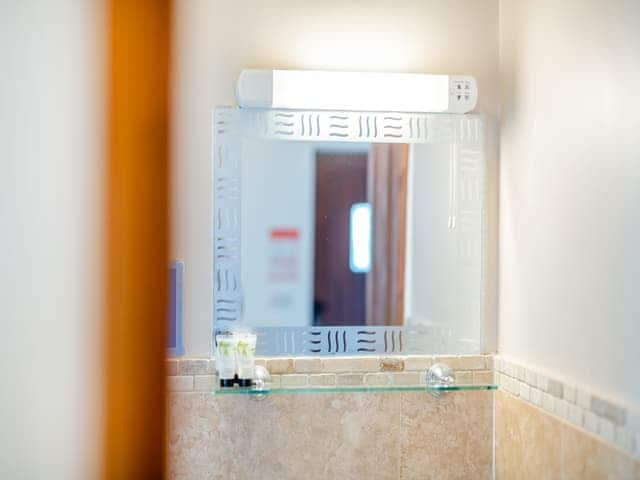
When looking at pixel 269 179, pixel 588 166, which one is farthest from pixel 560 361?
pixel 269 179

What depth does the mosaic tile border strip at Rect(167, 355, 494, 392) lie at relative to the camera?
1659 millimetres

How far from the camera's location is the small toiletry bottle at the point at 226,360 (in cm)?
153

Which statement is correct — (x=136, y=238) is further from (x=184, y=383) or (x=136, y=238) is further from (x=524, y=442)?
(x=524, y=442)

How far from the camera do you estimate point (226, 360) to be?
5.07 ft

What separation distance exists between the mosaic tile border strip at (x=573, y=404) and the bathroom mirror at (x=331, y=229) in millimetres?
178

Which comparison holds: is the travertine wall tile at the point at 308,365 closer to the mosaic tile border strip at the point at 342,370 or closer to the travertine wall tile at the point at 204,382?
the mosaic tile border strip at the point at 342,370

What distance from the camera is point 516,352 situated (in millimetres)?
1662

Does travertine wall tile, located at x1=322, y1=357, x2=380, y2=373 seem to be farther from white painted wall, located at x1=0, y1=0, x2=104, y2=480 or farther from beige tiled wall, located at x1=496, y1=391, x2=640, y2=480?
white painted wall, located at x1=0, y1=0, x2=104, y2=480

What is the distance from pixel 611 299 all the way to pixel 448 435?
66 cm

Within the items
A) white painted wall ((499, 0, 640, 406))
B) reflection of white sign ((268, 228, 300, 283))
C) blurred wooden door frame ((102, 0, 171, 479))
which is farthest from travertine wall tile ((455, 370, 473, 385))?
blurred wooden door frame ((102, 0, 171, 479))

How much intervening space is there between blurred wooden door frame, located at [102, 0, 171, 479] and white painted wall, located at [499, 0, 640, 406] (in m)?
0.85

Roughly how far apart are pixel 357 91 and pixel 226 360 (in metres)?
0.66

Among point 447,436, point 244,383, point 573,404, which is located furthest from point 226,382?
point 573,404

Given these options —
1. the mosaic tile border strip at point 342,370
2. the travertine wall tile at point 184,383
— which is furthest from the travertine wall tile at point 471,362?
the travertine wall tile at point 184,383
